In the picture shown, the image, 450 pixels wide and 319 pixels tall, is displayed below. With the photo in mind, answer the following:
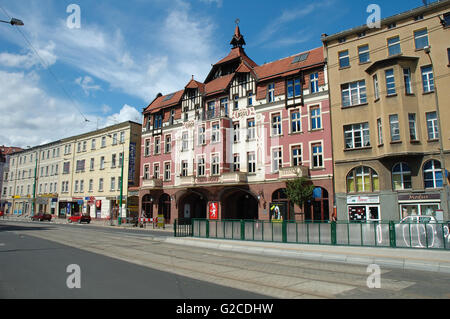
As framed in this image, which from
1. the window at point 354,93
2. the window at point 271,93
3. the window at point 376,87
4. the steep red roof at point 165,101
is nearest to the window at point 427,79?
the window at point 376,87

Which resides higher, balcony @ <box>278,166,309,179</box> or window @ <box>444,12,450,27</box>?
window @ <box>444,12,450,27</box>

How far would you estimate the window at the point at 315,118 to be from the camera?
28016 millimetres

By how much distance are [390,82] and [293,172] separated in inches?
391

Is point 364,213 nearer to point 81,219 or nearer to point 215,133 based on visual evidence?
point 215,133

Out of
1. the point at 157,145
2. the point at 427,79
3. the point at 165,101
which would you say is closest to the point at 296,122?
the point at 427,79

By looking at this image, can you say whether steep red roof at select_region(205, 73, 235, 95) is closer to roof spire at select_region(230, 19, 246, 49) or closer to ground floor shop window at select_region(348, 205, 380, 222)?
roof spire at select_region(230, 19, 246, 49)

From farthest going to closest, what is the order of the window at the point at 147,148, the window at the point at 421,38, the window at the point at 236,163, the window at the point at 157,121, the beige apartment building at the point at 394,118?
1. the window at the point at 147,148
2. the window at the point at 157,121
3. the window at the point at 236,163
4. the window at the point at 421,38
5. the beige apartment building at the point at 394,118

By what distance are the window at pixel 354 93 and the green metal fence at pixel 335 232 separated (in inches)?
546

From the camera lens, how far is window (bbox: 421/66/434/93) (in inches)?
906

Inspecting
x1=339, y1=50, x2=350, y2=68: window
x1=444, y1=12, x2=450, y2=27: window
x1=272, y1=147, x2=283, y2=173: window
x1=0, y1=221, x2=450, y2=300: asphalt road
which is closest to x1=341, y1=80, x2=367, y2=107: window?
x1=339, y1=50, x2=350, y2=68: window

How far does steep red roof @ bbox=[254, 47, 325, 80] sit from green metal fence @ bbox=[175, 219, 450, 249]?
16.8m

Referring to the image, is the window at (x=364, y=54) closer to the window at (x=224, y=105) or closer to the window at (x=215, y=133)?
the window at (x=224, y=105)

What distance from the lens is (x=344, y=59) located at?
1067 inches
